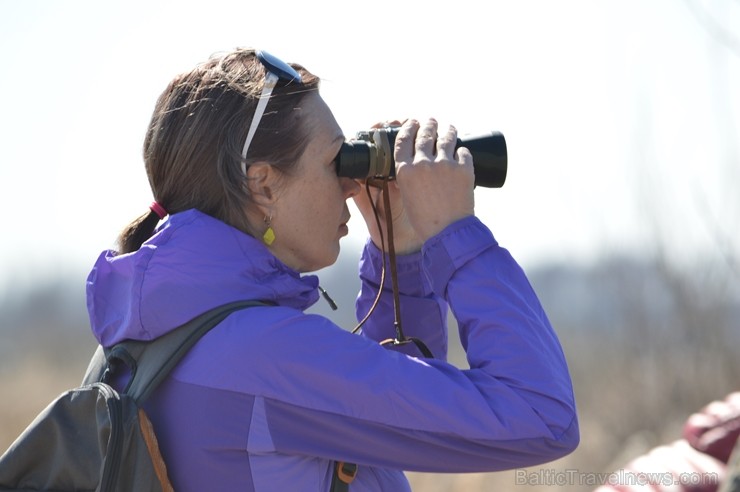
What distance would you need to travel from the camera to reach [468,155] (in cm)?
200

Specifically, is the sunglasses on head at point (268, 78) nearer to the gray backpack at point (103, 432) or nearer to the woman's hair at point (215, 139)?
the woman's hair at point (215, 139)

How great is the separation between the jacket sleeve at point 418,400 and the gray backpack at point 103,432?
0.50ft

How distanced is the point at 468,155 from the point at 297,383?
22.4 inches

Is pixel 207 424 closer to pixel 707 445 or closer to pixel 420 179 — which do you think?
pixel 420 179

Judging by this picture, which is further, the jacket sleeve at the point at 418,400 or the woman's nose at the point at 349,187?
the woman's nose at the point at 349,187

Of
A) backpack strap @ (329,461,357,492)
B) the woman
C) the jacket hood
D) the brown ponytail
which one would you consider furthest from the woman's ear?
backpack strap @ (329,461,357,492)

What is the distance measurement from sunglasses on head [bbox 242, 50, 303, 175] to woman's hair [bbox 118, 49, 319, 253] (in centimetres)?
1

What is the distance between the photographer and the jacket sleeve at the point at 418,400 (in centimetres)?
172

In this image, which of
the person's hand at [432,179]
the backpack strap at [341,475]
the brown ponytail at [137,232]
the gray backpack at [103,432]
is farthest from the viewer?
the brown ponytail at [137,232]

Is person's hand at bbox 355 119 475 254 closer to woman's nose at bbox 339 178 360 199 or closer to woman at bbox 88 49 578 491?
woman at bbox 88 49 578 491

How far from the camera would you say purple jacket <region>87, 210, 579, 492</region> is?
5.65 ft

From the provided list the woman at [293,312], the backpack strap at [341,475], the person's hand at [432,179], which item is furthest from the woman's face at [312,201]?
the backpack strap at [341,475]

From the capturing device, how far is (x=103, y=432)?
168cm

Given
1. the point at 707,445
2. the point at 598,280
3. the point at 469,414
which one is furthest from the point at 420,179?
the point at 598,280
